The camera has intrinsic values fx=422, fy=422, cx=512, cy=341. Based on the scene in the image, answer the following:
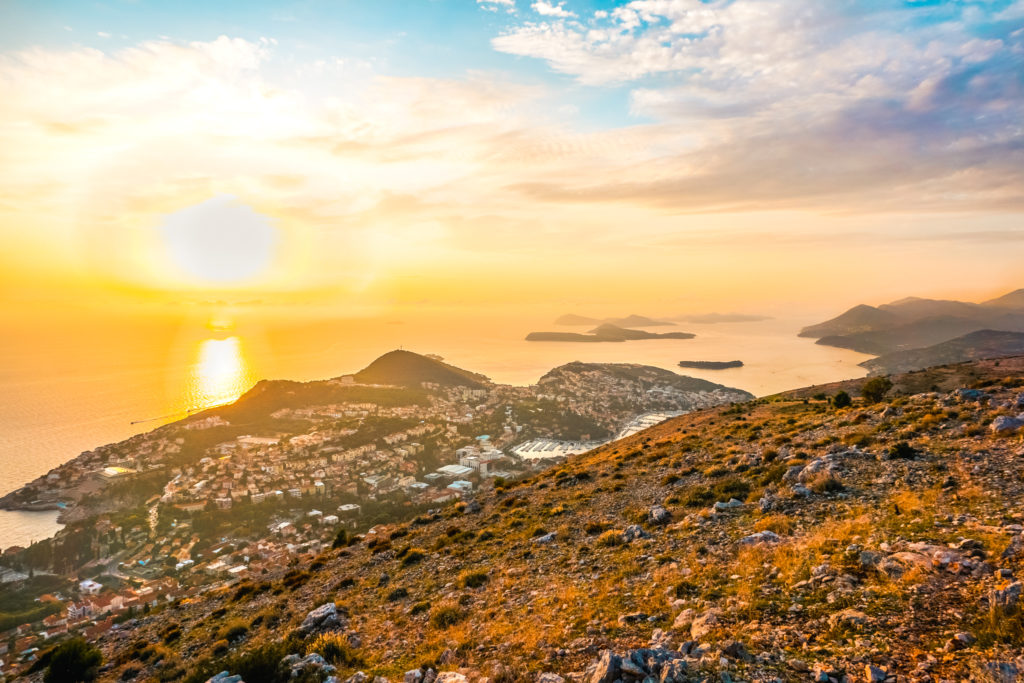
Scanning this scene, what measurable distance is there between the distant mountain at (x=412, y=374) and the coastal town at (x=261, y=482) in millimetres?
22532

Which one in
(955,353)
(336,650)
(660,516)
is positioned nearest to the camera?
(336,650)

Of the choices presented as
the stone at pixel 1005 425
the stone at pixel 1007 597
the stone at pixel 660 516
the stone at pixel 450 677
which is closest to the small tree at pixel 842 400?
the stone at pixel 1005 425

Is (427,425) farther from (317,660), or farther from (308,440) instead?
(317,660)

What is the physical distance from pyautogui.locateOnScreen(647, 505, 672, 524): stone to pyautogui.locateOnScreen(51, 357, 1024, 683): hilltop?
0.19 m

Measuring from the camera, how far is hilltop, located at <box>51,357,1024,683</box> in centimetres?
818

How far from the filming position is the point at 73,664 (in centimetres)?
1752

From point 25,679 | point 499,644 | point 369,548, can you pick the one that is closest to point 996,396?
point 499,644

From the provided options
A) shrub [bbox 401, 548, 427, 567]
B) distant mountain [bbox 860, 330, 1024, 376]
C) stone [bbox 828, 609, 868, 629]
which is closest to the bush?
shrub [bbox 401, 548, 427, 567]

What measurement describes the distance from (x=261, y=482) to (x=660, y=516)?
84237mm

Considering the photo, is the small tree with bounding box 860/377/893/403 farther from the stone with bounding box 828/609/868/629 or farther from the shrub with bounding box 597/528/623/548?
the stone with bounding box 828/609/868/629

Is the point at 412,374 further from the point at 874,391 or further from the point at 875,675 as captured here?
the point at 875,675

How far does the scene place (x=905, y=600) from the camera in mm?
8836

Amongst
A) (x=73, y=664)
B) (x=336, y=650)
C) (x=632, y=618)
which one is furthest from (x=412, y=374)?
(x=632, y=618)

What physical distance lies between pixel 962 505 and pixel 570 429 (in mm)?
113291
